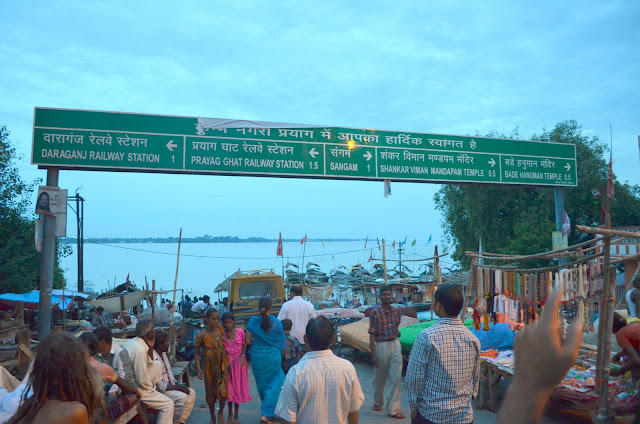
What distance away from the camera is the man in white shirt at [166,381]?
20.4ft

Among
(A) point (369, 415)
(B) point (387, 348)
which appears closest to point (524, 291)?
(B) point (387, 348)

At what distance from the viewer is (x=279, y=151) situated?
1201 cm

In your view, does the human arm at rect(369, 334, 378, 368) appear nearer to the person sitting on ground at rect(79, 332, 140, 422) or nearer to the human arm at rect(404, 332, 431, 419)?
the person sitting on ground at rect(79, 332, 140, 422)

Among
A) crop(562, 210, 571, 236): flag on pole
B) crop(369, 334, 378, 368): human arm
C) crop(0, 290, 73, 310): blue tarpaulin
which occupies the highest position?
crop(562, 210, 571, 236): flag on pole

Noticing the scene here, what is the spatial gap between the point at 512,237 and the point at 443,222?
13.9 ft

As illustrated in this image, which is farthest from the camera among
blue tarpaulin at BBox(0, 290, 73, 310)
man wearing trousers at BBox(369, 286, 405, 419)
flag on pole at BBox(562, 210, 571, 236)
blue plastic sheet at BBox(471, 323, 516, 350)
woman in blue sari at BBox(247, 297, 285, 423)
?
blue tarpaulin at BBox(0, 290, 73, 310)

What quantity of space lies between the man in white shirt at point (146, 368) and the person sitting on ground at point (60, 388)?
3416mm

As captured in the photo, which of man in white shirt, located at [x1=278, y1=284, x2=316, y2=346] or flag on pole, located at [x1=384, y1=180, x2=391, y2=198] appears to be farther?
flag on pole, located at [x1=384, y1=180, x2=391, y2=198]

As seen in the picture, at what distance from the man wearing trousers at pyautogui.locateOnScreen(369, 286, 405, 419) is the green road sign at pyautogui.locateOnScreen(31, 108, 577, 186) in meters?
5.31

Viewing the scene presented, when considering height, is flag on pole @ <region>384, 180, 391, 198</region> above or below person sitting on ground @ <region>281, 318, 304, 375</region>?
above

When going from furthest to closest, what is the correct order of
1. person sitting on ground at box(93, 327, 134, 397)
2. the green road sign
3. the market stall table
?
the green road sign, the market stall table, person sitting on ground at box(93, 327, 134, 397)

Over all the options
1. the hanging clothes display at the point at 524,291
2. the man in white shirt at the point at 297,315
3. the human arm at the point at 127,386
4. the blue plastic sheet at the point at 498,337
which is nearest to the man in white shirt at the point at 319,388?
the human arm at the point at 127,386

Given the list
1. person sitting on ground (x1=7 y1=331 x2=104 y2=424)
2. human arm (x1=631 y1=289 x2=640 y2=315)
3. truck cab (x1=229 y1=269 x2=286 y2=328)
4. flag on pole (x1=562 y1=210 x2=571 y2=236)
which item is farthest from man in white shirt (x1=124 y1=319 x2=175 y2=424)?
flag on pole (x1=562 y1=210 x2=571 y2=236)

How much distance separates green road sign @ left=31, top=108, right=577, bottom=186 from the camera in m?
10.7
